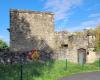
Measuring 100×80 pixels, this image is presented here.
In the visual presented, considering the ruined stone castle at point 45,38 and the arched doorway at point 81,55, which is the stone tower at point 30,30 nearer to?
the ruined stone castle at point 45,38

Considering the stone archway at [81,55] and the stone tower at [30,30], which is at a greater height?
the stone tower at [30,30]

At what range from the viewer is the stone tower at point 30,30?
149 feet

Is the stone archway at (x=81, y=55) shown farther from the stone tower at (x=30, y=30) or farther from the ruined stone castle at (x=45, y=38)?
the stone tower at (x=30, y=30)

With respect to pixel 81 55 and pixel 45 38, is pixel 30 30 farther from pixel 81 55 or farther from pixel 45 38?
pixel 81 55

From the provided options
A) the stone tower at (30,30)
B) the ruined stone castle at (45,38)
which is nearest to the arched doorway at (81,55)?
the ruined stone castle at (45,38)

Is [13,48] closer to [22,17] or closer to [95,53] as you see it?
[22,17]

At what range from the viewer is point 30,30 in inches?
1844

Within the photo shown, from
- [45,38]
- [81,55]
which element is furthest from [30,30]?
[81,55]

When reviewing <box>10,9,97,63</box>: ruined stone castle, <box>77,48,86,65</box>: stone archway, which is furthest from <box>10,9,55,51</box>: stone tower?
<box>77,48,86,65</box>: stone archway

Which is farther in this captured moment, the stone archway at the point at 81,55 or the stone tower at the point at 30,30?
the stone tower at the point at 30,30

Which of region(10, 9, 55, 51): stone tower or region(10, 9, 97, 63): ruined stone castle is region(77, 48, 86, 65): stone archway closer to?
region(10, 9, 97, 63): ruined stone castle

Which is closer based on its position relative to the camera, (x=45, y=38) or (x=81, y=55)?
(x=81, y=55)

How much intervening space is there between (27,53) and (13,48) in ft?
19.3

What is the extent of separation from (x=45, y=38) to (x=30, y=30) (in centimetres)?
278
